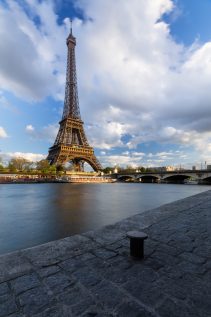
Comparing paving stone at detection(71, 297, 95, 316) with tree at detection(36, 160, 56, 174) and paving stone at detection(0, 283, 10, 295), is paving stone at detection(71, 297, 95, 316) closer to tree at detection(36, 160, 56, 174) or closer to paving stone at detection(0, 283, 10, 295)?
paving stone at detection(0, 283, 10, 295)

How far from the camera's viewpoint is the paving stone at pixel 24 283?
5.99ft

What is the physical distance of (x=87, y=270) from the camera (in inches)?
85.6

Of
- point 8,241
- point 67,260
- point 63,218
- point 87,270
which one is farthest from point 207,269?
point 63,218

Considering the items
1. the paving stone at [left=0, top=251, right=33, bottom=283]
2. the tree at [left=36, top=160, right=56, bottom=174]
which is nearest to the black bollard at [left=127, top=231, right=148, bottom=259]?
the paving stone at [left=0, top=251, right=33, bottom=283]

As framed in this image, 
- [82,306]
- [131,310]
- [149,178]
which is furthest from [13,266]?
[149,178]

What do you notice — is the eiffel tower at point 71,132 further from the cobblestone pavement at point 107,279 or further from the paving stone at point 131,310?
the paving stone at point 131,310

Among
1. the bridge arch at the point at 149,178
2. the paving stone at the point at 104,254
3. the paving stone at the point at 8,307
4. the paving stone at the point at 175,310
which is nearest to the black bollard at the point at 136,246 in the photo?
the paving stone at the point at 104,254

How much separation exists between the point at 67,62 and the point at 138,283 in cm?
7432

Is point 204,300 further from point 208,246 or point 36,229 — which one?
point 36,229

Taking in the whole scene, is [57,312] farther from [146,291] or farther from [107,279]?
[146,291]

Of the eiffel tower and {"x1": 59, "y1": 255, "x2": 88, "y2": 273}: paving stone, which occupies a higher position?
the eiffel tower

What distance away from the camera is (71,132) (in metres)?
61.2

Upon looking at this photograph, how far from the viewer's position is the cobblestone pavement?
1576 mm

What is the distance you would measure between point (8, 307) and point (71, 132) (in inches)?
2409
